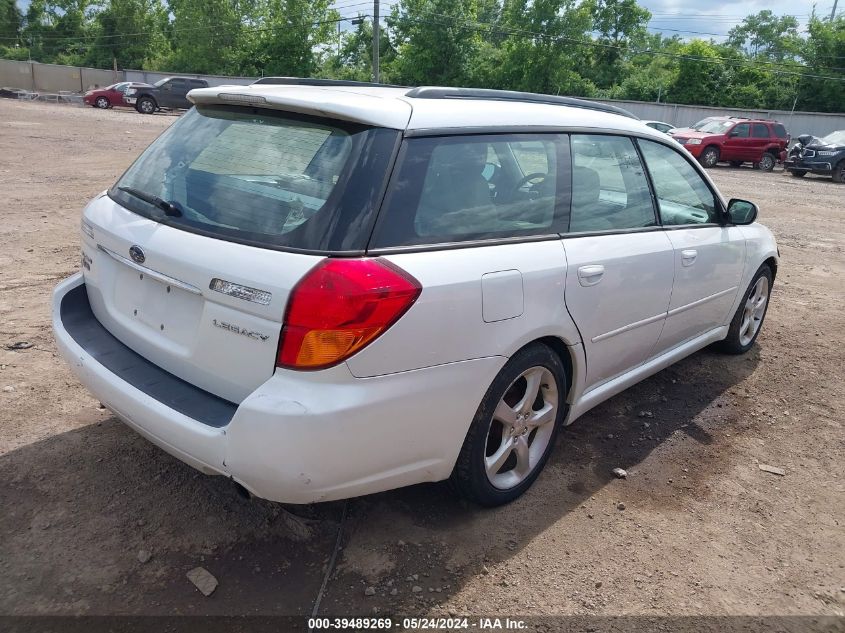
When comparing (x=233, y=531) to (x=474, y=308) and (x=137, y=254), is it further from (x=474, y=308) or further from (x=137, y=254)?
(x=474, y=308)

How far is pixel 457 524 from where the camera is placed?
113 inches

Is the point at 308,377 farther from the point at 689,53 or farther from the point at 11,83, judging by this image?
the point at 11,83

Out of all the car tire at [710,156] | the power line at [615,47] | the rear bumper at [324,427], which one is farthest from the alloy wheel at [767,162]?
the rear bumper at [324,427]

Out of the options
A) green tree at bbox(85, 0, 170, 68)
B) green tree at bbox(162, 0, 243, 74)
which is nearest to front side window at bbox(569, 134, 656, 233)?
green tree at bbox(162, 0, 243, 74)

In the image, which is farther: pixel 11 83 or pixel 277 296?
pixel 11 83

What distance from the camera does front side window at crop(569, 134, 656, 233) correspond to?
3.19 metres

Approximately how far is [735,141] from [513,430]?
24314 mm

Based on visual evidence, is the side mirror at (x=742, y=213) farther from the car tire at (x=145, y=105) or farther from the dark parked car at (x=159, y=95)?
the car tire at (x=145, y=105)

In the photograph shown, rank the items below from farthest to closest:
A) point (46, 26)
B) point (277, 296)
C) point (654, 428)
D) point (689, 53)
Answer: point (46, 26), point (689, 53), point (654, 428), point (277, 296)

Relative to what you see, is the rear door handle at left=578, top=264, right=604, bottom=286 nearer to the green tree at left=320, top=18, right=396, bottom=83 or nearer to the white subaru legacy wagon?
the white subaru legacy wagon

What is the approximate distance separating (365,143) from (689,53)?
5051 centimetres

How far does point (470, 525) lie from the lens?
9.40ft

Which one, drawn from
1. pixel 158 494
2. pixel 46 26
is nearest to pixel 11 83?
pixel 46 26

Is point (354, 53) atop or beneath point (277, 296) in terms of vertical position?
atop
